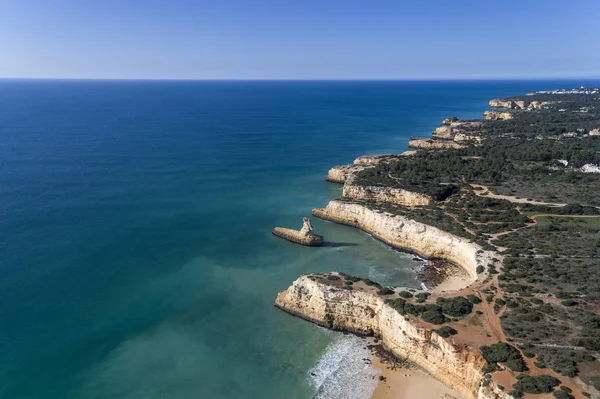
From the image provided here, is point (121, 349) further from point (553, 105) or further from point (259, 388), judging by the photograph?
point (553, 105)

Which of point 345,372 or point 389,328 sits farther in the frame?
point 389,328

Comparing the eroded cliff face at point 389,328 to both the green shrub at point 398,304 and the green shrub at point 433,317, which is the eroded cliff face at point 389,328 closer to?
the green shrub at point 398,304

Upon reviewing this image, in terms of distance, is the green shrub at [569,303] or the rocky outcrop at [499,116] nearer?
the green shrub at [569,303]

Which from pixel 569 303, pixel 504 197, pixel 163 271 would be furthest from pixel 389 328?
pixel 504 197

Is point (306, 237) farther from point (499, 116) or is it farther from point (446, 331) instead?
point (499, 116)

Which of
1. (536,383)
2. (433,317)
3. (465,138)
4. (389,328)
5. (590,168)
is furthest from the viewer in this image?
(465,138)

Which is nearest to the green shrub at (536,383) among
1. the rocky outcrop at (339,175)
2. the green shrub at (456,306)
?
the green shrub at (456,306)

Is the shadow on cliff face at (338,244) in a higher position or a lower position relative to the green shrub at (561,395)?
lower

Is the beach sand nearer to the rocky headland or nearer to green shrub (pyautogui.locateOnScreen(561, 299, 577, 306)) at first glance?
the rocky headland
